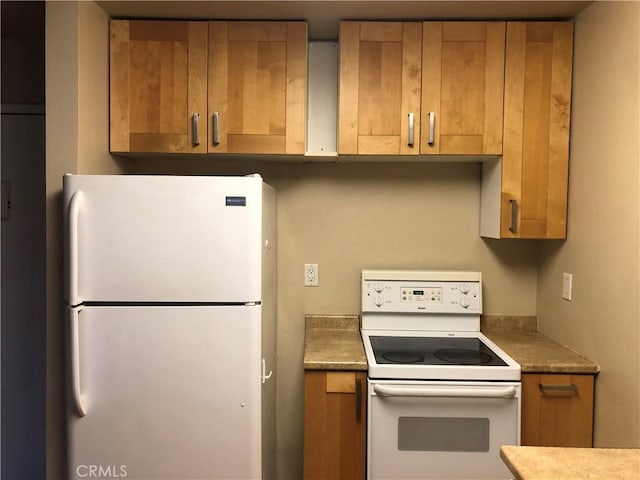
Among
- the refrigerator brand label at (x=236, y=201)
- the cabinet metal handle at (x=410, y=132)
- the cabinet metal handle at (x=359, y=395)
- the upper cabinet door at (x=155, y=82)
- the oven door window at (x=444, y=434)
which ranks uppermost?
the upper cabinet door at (x=155, y=82)

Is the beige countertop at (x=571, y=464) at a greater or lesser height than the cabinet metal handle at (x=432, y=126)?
lesser

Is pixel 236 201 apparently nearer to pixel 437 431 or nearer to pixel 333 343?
pixel 333 343

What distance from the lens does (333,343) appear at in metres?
1.93

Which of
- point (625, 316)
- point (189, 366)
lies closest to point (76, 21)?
point (189, 366)

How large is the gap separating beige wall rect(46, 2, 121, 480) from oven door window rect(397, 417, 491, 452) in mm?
1360

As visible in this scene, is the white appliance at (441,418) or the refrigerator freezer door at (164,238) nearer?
the refrigerator freezer door at (164,238)

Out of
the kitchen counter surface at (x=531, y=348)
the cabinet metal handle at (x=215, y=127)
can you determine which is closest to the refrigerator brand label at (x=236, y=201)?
the cabinet metal handle at (x=215, y=127)

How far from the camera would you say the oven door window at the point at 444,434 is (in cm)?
164

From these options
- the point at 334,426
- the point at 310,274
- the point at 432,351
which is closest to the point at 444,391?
the point at 432,351

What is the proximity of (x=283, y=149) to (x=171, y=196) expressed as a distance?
60 cm

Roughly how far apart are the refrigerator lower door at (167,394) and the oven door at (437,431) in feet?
1.65

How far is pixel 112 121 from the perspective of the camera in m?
1.82

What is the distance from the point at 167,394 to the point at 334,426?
0.68 metres

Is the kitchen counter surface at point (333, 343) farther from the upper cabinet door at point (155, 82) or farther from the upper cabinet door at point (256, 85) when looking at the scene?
the upper cabinet door at point (155, 82)
